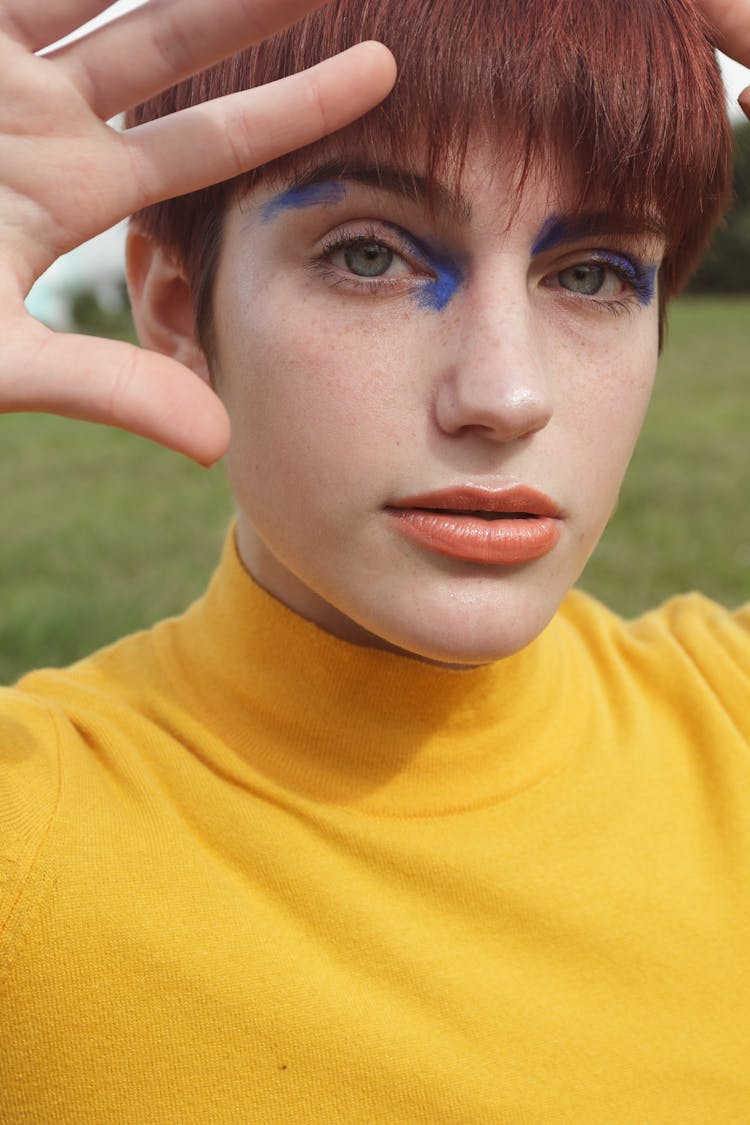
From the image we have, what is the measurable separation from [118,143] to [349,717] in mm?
902

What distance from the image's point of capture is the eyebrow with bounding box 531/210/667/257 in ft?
4.97

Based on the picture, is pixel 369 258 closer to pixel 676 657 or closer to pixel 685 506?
Answer: pixel 676 657

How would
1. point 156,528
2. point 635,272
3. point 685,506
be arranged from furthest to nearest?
point 685,506 < point 156,528 < point 635,272

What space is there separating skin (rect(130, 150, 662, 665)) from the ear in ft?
0.72

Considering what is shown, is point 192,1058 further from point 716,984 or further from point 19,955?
point 716,984

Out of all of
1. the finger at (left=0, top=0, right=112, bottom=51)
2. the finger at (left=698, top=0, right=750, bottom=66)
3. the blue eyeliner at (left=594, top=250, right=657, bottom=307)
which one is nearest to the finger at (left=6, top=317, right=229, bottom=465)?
the finger at (left=0, top=0, right=112, bottom=51)

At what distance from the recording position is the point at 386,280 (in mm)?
1532

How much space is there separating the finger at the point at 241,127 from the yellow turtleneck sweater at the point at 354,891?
0.74 meters

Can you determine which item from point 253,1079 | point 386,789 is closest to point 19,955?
point 253,1079

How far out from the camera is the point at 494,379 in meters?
1.39

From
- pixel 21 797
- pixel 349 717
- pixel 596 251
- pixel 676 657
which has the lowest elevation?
pixel 21 797

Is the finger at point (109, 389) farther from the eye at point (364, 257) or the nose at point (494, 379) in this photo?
the eye at point (364, 257)

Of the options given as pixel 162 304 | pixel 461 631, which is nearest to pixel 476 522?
pixel 461 631

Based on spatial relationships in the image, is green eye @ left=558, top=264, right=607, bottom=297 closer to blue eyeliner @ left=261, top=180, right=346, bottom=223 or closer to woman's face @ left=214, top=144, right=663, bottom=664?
woman's face @ left=214, top=144, right=663, bottom=664
